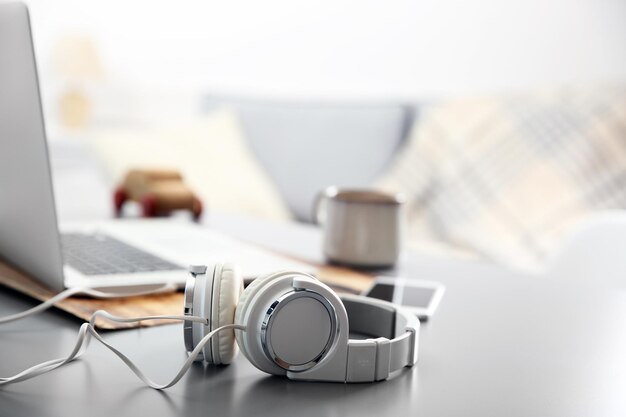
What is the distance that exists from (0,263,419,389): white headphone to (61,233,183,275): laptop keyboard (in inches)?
11.0

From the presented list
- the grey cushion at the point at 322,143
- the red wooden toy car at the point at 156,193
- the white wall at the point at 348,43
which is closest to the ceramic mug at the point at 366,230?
the red wooden toy car at the point at 156,193

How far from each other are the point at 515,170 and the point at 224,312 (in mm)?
1963

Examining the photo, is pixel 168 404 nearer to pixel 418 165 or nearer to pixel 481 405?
→ pixel 481 405

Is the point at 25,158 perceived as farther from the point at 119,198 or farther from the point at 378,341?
the point at 119,198

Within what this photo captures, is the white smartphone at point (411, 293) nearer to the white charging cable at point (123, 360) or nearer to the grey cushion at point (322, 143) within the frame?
the white charging cable at point (123, 360)

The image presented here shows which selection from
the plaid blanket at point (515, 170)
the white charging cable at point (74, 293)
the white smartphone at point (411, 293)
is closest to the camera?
the white charging cable at point (74, 293)

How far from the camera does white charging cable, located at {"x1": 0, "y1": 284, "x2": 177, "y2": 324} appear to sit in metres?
0.58

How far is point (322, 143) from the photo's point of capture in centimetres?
278

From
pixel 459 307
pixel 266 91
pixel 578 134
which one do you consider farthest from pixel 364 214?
pixel 266 91

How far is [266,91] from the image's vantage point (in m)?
3.67

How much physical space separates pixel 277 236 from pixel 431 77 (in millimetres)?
2078

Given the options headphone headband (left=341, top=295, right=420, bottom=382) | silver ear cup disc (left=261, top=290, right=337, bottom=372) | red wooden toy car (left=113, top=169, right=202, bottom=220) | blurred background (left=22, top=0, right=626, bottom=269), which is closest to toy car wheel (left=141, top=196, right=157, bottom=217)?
red wooden toy car (left=113, top=169, right=202, bottom=220)

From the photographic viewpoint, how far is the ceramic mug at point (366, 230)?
0.95 meters

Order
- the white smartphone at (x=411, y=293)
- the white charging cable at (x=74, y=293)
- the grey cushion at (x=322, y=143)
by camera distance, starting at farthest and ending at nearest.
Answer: the grey cushion at (x=322, y=143), the white smartphone at (x=411, y=293), the white charging cable at (x=74, y=293)
